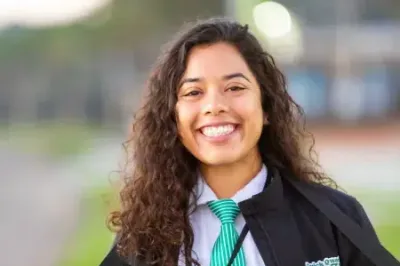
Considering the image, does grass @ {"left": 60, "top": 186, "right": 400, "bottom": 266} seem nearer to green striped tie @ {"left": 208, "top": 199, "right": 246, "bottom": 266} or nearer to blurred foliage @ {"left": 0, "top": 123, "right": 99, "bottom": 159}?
green striped tie @ {"left": 208, "top": 199, "right": 246, "bottom": 266}

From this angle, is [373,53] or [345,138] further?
[373,53]

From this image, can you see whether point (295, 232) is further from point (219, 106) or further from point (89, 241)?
point (89, 241)

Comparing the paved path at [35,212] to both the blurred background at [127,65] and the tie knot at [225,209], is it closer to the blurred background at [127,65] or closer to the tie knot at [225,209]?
the tie knot at [225,209]

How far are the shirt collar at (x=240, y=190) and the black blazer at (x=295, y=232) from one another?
36 mm

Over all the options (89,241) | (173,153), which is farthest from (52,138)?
(173,153)

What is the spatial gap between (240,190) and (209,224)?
0.13 m

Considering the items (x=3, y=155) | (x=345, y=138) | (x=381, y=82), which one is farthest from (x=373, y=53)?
(x=3, y=155)

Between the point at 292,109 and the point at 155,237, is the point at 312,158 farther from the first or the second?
the point at 155,237

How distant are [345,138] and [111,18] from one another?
12.7 metres

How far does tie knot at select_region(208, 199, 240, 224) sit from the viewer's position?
2.16m

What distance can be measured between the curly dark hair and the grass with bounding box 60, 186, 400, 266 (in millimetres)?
3266

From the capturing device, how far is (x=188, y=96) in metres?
2.20

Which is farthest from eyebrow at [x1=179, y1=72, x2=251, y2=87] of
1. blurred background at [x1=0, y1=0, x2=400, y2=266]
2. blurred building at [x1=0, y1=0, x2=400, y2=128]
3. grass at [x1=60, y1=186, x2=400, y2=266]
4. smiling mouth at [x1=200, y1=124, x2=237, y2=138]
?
blurred building at [x1=0, y1=0, x2=400, y2=128]

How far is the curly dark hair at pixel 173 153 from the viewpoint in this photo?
7.23 feet
